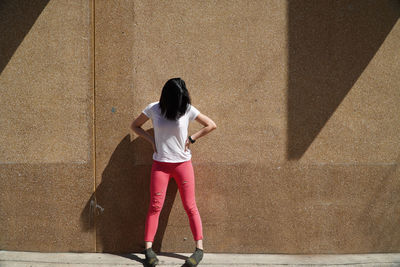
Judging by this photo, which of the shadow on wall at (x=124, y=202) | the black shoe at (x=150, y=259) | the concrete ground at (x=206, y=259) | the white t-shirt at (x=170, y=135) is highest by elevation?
the white t-shirt at (x=170, y=135)

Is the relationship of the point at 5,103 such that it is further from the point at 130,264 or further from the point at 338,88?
the point at 338,88

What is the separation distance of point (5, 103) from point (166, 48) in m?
2.03

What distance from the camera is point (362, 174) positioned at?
3.47 meters

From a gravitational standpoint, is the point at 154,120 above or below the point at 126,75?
below

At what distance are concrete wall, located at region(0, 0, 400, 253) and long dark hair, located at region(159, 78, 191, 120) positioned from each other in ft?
1.65

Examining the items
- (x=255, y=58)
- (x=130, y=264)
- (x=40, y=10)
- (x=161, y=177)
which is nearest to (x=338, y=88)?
(x=255, y=58)

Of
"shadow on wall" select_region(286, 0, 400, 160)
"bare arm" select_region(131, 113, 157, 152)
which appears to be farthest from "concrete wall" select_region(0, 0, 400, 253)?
"bare arm" select_region(131, 113, 157, 152)

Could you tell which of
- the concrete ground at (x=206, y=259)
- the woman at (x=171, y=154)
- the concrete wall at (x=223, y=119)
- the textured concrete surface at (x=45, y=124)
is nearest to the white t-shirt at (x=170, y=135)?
the woman at (x=171, y=154)

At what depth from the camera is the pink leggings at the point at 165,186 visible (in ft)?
10.1

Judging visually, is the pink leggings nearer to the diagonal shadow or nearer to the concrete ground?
the concrete ground

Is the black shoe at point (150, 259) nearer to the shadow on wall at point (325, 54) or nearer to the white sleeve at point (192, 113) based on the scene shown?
the white sleeve at point (192, 113)

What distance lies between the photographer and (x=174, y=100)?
290cm

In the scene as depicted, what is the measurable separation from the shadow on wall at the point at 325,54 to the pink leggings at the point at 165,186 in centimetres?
125

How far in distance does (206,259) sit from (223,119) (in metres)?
1.61
